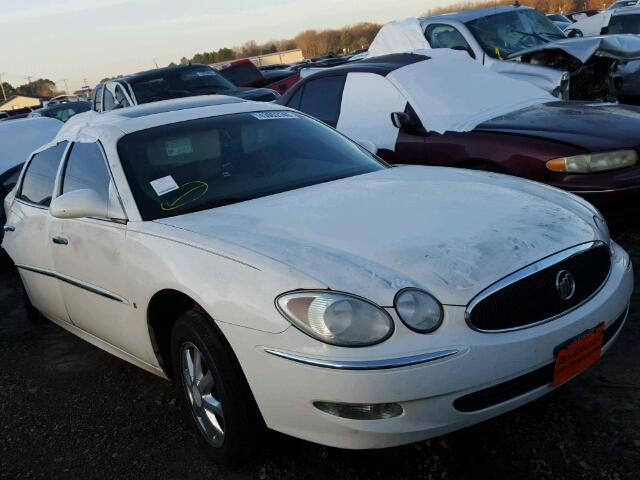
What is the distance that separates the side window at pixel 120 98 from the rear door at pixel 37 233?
569 centimetres

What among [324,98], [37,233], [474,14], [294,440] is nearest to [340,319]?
[294,440]

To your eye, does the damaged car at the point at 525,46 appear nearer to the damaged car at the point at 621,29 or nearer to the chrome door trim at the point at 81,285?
the damaged car at the point at 621,29

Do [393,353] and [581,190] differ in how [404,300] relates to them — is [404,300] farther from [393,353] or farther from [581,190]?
[581,190]

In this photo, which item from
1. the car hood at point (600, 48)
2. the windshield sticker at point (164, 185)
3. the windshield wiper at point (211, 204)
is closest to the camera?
the windshield wiper at point (211, 204)

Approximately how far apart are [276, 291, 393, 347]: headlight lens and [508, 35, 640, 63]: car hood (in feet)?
19.2

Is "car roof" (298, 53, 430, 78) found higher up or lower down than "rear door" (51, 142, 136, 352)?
higher up

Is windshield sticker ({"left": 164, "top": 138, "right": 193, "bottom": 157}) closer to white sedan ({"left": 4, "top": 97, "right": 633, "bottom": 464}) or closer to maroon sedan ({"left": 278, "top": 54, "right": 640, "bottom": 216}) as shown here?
white sedan ({"left": 4, "top": 97, "right": 633, "bottom": 464})

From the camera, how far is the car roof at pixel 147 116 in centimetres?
361

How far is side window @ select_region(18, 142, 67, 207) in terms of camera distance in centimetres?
404

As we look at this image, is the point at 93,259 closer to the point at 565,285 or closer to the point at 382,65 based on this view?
the point at 565,285

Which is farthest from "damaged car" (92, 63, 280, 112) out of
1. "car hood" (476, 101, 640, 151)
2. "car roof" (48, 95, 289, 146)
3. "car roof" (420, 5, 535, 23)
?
"car roof" (48, 95, 289, 146)

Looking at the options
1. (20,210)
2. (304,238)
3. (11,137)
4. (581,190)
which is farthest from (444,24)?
(304,238)

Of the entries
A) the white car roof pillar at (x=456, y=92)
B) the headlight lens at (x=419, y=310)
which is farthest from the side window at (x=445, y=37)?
the headlight lens at (x=419, y=310)

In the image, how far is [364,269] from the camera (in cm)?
234
